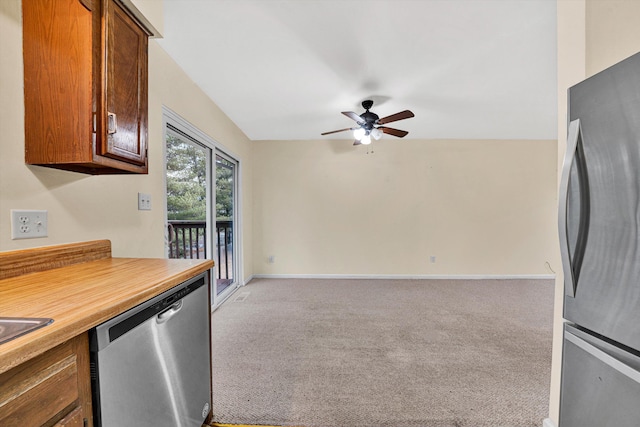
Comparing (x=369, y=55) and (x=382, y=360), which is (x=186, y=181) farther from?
(x=382, y=360)

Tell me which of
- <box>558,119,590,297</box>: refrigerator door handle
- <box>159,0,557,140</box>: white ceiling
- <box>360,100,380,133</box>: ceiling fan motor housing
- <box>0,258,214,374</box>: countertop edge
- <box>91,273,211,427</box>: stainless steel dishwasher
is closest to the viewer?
<box>0,258,214,374</box>: countertop edge

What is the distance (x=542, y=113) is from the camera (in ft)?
11.1

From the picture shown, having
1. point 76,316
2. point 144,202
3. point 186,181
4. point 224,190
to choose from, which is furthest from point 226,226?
point 76,316

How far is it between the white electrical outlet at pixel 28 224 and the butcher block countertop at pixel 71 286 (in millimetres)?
69

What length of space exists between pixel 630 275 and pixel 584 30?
3.51ft

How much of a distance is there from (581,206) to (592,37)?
2.59 feet

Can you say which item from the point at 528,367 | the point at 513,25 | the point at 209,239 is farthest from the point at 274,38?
the point at 528,367

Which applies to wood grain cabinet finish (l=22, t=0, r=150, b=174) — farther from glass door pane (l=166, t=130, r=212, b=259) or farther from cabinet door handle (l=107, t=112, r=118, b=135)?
glass door pane (l=166, t=130, r=212, b=259)

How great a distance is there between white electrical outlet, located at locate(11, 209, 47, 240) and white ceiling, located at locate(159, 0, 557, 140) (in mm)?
1479

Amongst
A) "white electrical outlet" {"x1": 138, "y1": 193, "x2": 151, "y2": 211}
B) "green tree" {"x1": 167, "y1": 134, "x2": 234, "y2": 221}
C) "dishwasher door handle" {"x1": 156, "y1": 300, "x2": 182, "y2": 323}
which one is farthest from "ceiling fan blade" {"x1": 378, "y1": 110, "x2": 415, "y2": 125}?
Result: "dishwasher door handle" {"x1": 156, "y1": 300, "x2": 182, "y2": 323}

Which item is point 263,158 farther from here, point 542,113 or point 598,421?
point 598,421

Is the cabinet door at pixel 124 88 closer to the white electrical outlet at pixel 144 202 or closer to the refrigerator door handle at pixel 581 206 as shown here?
the white electrical outlet at pixel 144 202

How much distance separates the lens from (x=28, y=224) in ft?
3.62

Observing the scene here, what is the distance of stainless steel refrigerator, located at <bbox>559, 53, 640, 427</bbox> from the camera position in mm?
824
